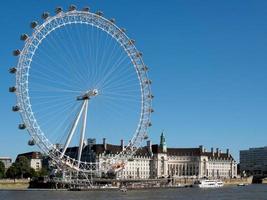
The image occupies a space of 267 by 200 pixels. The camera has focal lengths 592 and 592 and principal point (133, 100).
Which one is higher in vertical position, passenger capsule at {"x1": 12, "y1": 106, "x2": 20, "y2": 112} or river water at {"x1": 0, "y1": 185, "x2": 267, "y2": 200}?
passenger capsule at {"x1": 12, "y1": 106, "x2": 20, "y2": 112}

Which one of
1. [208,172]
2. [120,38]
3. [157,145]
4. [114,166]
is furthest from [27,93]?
[208,172]

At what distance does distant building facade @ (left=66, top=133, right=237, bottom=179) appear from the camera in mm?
120938

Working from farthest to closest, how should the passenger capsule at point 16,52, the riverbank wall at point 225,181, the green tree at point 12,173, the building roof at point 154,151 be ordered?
1. the building roof at point 154,151
2. the riverbank wall at point 225,181
3. the green tree at point 12,173
4. the passenger capsule at point 16,52

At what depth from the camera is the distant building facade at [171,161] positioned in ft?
397

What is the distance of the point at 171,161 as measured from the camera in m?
139

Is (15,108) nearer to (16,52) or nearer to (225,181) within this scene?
(16,52)

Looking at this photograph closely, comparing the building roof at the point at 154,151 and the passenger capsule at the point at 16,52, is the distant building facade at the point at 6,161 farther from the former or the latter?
the passenger capsule at the point at 16,52

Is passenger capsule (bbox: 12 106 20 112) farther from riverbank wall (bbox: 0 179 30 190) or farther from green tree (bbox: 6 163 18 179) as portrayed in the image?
green tree (bbox: 6 163 18 179)

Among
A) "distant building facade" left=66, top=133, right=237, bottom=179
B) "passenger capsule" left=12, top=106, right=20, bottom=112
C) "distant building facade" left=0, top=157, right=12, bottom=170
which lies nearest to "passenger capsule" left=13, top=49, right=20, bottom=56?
"passenger capsule" left=12, top=106, right=20, bottom=112

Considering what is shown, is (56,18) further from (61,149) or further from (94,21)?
(61,149)

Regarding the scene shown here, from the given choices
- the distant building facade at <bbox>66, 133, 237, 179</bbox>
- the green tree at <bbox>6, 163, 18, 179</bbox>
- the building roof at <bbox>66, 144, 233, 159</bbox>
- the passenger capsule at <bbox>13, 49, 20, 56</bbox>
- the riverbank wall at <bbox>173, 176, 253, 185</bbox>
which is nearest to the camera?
the passenger capsule at <bbox>13, 49, 20, 56</bbox>

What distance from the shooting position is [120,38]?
58750 millimetres

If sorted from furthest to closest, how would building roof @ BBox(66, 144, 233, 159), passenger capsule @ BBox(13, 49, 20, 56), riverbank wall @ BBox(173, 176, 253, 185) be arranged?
building roof @ BBox(66, 144, 233, 159), riverbank wall @ BBox(173, 176, 253, 185), passenger capsule @ BBox(13, 49, 20, 56)

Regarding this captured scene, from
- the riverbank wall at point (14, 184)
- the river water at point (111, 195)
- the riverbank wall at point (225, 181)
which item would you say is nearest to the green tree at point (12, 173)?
the riverbank wall at point (14, 184)
